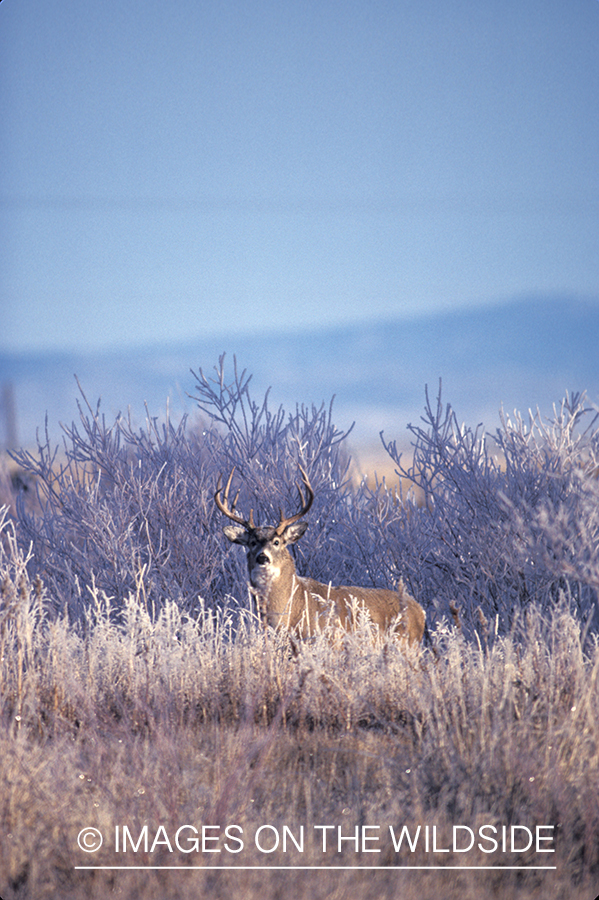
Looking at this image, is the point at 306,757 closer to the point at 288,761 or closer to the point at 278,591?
the point at 288,761

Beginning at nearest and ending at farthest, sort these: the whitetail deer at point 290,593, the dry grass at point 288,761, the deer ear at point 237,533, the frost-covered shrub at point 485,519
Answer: the dry grass at point 288,761, the whitetail deer at point 290,593, the deer ear at point 237,533, the frost-covered shrub at point 485,519

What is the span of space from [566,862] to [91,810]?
1.96m

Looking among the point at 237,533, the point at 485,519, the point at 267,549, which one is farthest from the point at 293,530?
the point at 485,519

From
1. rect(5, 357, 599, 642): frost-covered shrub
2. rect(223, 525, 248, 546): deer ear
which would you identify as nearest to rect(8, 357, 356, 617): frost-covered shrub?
rect(5, 357, 599, 642): frost-covered shrub

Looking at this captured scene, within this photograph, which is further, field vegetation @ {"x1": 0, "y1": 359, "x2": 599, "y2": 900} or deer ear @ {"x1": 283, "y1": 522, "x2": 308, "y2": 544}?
deer ear @ {"x1": 283, "y1": 522, "x2": 308, "y2": 544}

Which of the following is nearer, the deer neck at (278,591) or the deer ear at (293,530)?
the deer neck at (278,591)

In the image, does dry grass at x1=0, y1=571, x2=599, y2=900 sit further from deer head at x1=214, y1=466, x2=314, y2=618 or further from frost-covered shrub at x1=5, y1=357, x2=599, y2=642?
frost-covered shrub at x1=5, y1=357, x2=599, y2=642

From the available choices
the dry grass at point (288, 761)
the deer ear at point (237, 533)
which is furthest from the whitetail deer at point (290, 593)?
the dry grass at point (288, 761)

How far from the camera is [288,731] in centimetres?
427

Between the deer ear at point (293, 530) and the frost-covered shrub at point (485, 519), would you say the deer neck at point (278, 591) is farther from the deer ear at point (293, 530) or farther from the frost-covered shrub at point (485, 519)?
the frost-covered shrub at point (485, 519)

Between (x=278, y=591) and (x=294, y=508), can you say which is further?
(x=294, y=508)

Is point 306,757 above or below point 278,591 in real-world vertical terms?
below

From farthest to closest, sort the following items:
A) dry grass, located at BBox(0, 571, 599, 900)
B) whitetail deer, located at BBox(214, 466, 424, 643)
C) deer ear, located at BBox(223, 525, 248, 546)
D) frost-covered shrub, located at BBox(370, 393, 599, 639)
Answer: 1. frost-covered shrub, located at BBox(370, 393, 599, 639)
2. deer ear, located at BBox(223, 525, 248, 546)
3. whitetail deer, located at BBox(214, 466, 424, 643)
4. dry grass, located at BBox(0, 571, 599, 900)

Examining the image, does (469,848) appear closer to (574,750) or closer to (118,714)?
(574,750)
